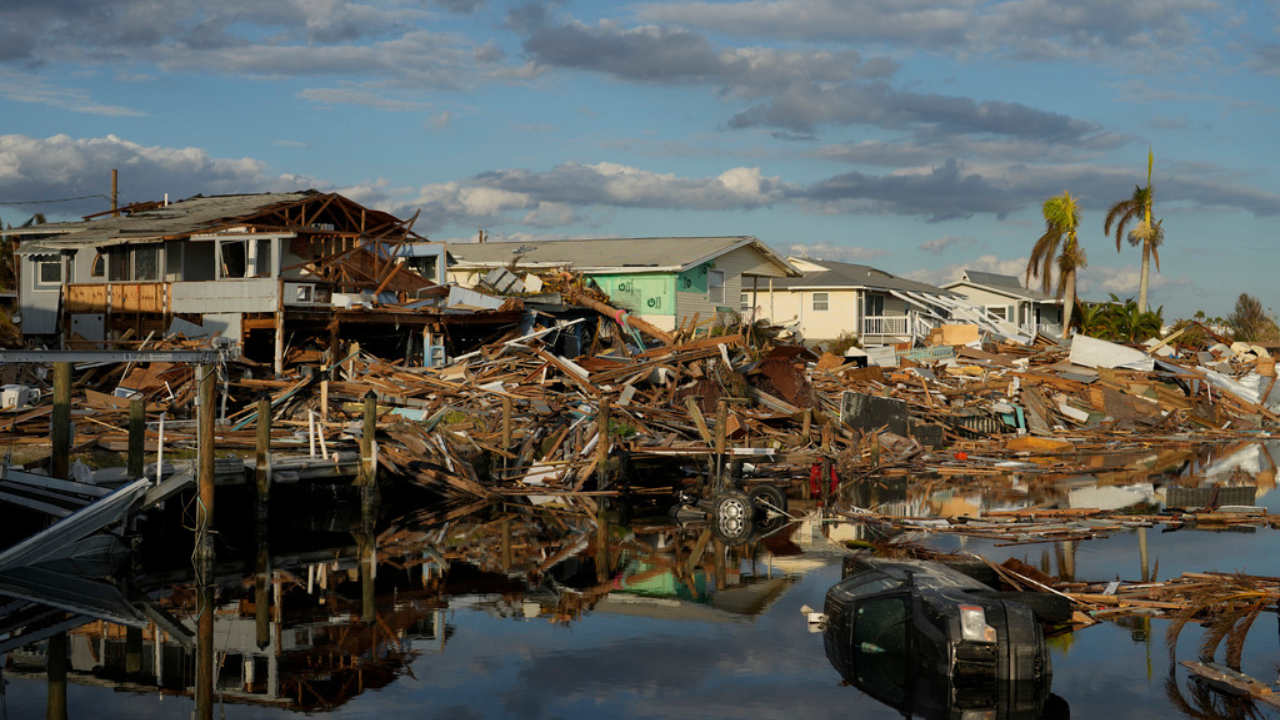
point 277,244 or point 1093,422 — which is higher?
point 277,244

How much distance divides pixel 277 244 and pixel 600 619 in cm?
1982

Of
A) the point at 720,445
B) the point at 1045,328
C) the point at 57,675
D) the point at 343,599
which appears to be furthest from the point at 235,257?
the point at 1045,328

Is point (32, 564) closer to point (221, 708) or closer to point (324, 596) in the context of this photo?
point (324, 596)

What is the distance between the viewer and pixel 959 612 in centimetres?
1295

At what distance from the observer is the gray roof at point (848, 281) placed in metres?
55.2

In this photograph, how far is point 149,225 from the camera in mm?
36250

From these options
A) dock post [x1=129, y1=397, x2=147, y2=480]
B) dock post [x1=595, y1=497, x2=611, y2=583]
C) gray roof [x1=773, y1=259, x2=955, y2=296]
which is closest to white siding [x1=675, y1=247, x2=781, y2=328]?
gray roof [x1=773, y1=259, x2=955, y2=296]

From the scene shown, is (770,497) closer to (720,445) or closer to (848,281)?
(720,445)

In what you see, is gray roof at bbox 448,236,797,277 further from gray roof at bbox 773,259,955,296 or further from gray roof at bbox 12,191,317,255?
gray roof at bbox 12,191,317,255

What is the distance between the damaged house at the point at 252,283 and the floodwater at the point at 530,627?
1036 cm

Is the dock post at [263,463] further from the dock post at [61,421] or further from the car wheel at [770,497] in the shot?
the car wheel at [770,497]

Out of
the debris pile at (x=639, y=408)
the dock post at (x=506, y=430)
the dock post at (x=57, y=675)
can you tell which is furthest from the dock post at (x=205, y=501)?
the dock post at (x=506, y=430)

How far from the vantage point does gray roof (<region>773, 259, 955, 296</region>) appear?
55.2 meters

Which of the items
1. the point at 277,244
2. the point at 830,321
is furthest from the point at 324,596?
the point at 830,321
